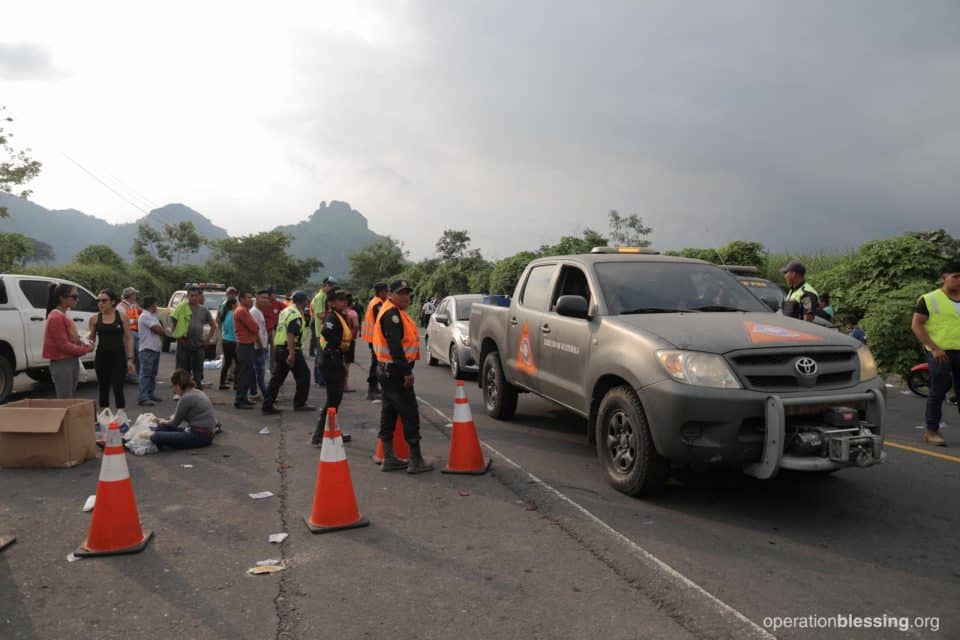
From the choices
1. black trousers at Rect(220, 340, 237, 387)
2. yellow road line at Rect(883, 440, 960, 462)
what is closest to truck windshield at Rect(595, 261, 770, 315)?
yellow road line at Rect(883, 440, 960, 462)

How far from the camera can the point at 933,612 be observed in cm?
318

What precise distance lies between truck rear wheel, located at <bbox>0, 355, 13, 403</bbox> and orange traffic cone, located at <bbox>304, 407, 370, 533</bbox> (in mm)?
7243

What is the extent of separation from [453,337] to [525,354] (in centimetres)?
551

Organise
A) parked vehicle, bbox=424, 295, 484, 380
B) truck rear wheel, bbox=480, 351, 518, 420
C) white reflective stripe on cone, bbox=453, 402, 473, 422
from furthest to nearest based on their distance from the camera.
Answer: parked vehicle, bbox=424, 295, 484, 380
truck rear wheel, bbox=480, 351, 518, 420
white reflective stripe on cone, bbox=453, 402, 473, 422

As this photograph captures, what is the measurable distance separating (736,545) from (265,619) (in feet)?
9.37

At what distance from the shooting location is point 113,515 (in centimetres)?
408

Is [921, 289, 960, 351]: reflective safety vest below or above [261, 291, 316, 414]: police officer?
above

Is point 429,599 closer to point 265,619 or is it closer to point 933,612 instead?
point 265,619

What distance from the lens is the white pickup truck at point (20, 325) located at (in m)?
9.30

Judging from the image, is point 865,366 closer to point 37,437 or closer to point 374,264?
point 37,437

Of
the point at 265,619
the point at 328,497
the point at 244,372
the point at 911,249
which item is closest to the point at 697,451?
the point at 328,497

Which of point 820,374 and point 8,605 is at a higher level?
point 820,374

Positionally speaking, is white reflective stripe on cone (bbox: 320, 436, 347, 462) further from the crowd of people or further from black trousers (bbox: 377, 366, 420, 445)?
black trousers (bbox: 377, 366, 420, 445)

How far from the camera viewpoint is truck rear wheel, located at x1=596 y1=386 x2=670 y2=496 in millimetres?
4684
